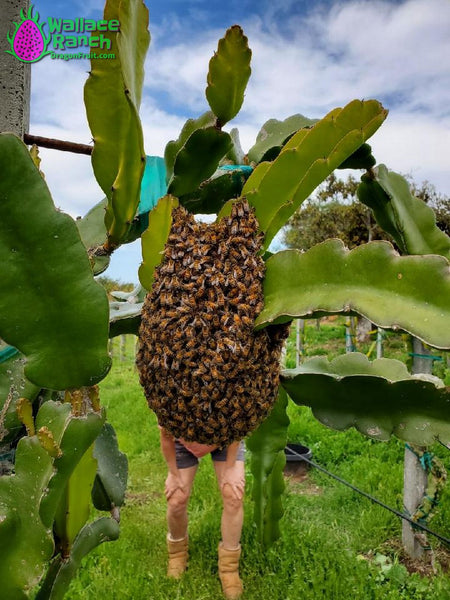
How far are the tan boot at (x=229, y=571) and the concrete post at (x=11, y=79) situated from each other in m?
2.30

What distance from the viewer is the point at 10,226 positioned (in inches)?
28.8

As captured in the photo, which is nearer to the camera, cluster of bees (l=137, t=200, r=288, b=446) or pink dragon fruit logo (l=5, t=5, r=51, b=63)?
cluster of bees (l=137, t=200, r=288, b=446)

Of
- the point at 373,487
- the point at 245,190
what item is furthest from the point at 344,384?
the point at 373,487

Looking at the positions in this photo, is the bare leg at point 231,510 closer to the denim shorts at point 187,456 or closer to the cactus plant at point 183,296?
the denim shorts at point 187,456

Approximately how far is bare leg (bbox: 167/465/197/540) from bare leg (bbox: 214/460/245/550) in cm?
15

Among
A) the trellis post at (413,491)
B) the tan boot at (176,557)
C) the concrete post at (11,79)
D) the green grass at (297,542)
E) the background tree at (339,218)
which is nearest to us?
the concrete post at (11,79)

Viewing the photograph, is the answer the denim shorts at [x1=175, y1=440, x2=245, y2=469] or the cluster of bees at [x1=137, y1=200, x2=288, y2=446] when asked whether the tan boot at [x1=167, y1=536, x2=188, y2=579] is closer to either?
the denim shorts at [x1=175, y1=440, x2=245, y2=469]

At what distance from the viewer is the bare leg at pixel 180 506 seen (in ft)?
8.89

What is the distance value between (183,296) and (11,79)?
58cm

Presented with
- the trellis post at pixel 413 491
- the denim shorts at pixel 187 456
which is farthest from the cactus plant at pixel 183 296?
the trellis post at pixel 413 491

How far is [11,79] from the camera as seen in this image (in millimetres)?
1068

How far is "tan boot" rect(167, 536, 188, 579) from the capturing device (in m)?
2.82

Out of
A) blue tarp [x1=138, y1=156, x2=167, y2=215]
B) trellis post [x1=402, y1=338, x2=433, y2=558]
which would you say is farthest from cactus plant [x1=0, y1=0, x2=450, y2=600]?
trellis post [x1=402, y1=338, x2=433, y2=558]

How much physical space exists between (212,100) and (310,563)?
2573mm
